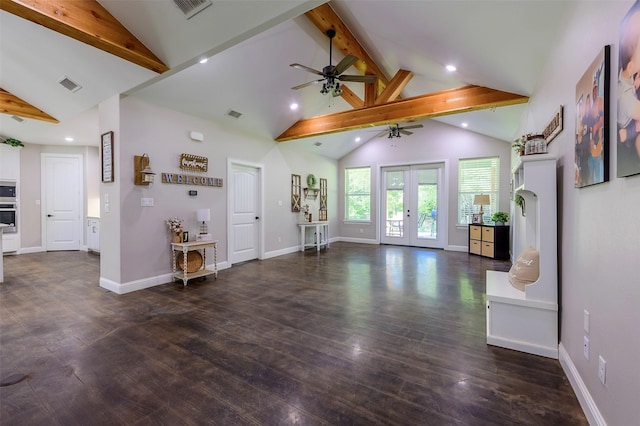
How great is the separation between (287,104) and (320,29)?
1710mm

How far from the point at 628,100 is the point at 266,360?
2539 millimetres

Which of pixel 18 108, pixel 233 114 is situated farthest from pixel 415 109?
pixel 18 108

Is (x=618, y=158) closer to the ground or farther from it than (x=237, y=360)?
farther from it

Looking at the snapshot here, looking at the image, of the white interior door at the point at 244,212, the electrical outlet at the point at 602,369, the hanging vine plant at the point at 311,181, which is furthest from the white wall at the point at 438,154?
the electrical outlet at the point at 602,369

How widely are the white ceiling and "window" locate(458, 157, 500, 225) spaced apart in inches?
51.6

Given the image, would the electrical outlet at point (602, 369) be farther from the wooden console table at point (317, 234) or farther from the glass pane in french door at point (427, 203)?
the glass pane in french door at point (427, 203)

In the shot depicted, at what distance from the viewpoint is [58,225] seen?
283 inches

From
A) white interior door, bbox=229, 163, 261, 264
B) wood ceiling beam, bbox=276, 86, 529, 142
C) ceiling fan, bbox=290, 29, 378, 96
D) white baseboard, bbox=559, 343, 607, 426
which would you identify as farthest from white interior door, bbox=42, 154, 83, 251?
white baseboard, bbox=559, 343, 607, 426

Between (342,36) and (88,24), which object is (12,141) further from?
(342,36)

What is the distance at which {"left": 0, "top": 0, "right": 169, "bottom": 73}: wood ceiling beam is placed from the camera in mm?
2273

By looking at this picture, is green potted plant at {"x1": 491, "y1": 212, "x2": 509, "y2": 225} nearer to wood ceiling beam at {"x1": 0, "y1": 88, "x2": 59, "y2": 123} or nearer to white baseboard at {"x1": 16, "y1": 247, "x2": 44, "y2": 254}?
wood ceiling beam at {"x1": 0, "y1": 88, "x2": 59, "y2": 123}

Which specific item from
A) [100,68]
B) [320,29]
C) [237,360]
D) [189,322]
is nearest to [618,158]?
[237,360]

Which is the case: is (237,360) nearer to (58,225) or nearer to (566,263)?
(566,263)

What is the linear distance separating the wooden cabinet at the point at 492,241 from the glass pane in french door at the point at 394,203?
211 cm
